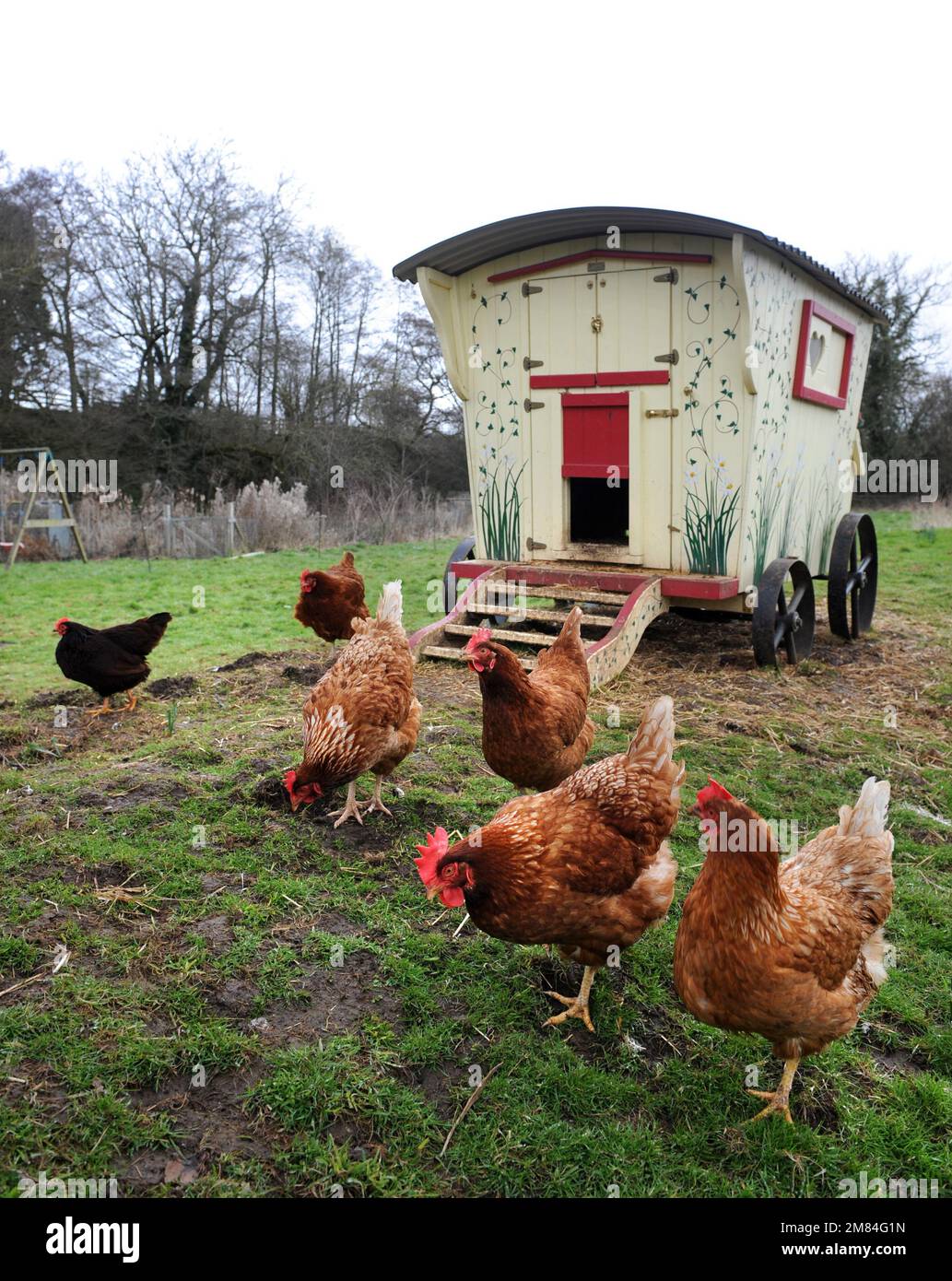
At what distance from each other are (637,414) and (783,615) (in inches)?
89.9

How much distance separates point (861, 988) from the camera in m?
2.62

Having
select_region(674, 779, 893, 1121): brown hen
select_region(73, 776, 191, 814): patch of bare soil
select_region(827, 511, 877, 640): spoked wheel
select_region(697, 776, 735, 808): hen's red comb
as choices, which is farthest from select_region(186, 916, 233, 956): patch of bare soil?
select_region(827, 511, 877, 640): spoked wheel

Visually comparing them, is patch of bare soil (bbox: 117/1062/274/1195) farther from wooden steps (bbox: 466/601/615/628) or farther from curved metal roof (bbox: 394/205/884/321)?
curved metal roof (bbox: 394/205/884/321)

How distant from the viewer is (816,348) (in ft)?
26.7

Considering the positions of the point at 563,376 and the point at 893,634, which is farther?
the point at 893,634

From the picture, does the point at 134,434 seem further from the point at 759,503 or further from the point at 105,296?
the point at 759,503

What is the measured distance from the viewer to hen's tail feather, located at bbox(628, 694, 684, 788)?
3039mm

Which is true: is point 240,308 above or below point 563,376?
above

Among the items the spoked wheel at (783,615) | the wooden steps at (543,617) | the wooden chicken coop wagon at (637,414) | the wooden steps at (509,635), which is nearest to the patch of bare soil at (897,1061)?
the wooden steps at (543,617)

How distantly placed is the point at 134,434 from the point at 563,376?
59.6 feet
